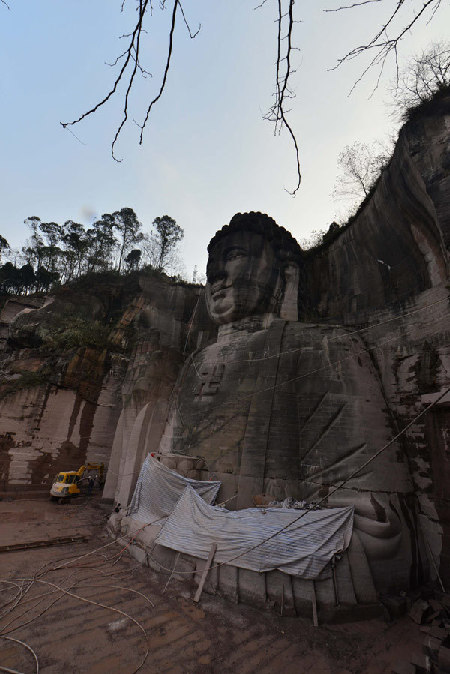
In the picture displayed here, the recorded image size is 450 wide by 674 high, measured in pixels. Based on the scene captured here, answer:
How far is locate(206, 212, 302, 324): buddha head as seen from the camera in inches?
368

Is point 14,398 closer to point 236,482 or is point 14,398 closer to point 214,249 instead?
point 214,249

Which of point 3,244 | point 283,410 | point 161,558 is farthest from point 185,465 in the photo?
point 3,244

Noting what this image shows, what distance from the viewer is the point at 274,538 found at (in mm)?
5129

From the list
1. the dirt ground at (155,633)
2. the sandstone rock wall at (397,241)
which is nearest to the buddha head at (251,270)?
the sandstone rock wall at (397,241)

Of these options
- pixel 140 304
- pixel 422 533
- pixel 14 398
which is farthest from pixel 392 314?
pixel 140 304

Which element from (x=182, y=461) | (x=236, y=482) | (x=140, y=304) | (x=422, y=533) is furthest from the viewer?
(x=140, y=304)

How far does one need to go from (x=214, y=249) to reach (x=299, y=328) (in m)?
3.70

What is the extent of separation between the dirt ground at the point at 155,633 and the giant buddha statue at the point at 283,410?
98cm

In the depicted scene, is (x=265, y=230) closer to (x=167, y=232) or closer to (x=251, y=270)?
(x=251, y=270)

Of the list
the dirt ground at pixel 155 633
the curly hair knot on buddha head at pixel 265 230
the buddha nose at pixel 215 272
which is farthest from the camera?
the curly hair knot on buddha head at pixel 265 230

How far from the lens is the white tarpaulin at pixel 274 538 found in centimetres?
493

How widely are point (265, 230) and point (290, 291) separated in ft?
6.28

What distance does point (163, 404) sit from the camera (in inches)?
397

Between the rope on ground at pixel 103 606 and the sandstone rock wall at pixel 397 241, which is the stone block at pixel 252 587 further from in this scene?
the sandstone rock wall at pixel 397 241
